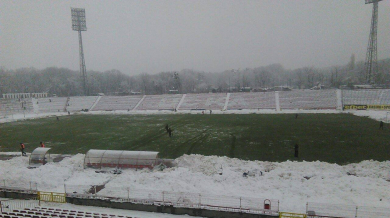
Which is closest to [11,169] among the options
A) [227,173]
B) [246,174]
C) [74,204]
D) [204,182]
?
[74,204]

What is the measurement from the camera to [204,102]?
187 ft

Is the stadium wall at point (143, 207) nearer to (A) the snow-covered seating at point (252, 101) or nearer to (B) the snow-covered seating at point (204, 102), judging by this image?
(A) the snow-covered seating at point (252, 101)

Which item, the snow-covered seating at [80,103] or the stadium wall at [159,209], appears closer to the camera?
the stadium wall at [159,209]

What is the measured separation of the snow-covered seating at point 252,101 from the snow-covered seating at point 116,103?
26858mm

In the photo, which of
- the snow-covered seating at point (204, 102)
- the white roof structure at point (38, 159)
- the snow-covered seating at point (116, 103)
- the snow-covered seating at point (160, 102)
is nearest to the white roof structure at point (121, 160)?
the white roof structure at point (38, 159)

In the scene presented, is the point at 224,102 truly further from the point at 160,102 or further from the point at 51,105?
the point at 51,105

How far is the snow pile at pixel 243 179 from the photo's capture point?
10672 millimetres

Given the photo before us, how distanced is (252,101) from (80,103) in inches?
1931

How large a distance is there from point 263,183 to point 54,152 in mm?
17816

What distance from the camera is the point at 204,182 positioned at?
12.4m

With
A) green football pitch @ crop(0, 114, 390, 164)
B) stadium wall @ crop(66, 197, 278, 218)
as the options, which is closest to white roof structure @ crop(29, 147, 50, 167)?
green football pitch @ crop(0, 114, 390, 164)

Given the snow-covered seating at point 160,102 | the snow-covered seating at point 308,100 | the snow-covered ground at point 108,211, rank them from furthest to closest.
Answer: the snow-covered seating at point 160,102, the snow-covered seating at point 308,100, the snow-covered ground at point 108,211

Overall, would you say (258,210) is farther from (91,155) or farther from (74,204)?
(91,155)

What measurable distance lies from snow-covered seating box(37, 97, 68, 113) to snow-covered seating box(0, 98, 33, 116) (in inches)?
92.5
